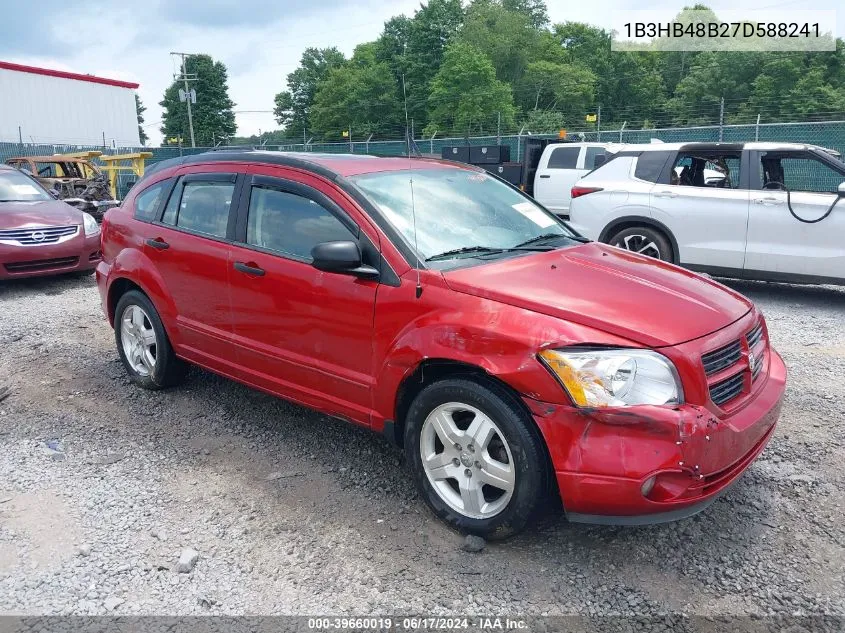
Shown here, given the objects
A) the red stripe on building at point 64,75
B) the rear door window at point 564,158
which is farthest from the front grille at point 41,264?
the red stripe on building at point 64,75

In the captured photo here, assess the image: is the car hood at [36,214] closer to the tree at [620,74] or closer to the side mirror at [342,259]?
the side mirror at [342,259]

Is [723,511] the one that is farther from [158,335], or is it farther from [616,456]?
[158,335]

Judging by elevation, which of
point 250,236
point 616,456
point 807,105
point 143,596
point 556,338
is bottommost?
point 143,596

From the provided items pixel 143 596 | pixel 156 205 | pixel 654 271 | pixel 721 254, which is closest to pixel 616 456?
pixel 654 271

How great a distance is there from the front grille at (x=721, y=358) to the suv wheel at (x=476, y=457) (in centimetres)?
76

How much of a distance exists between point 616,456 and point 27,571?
2.49m

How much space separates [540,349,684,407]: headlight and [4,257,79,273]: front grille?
312 inches

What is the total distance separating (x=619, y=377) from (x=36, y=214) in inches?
336

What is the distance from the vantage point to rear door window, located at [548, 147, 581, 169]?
14.4 metres

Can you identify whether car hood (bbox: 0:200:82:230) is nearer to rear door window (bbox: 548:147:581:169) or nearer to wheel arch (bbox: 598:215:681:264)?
wheel arch (bbox: 598:215:681:264)

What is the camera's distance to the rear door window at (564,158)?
14.4 m

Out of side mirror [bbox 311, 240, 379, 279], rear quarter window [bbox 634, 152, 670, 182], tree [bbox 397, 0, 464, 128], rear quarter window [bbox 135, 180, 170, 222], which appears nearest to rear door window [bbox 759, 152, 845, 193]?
rear quarter window [bbox 634, 152, 670, 182]

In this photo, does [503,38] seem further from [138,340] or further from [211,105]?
[138,340]

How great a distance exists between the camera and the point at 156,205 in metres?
4.73
